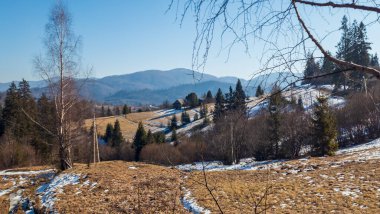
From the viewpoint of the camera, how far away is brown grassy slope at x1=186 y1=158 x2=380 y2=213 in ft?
29.9

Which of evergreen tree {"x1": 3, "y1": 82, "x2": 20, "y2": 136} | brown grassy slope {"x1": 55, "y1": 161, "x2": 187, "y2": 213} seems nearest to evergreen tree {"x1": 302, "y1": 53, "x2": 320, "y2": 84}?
brown grassy slope {"x1": 55, "y1": 161, "x2": 187, "y2": 213}

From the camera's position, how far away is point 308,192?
1091 cm

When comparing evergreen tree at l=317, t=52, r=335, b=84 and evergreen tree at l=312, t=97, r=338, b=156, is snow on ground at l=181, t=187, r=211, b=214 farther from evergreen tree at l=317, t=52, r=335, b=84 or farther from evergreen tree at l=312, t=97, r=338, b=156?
evergreen tree at l=312, t=97, r=338, b=156

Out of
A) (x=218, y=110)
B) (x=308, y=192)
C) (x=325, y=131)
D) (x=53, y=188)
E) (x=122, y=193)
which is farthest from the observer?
(x=325, y=131)

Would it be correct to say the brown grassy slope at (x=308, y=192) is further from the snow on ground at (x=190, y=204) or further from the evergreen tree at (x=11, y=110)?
the evergreen tree at (x=11, y=110)

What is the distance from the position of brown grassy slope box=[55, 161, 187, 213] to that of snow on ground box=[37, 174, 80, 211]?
0.27 meters

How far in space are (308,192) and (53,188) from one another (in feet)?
29.5

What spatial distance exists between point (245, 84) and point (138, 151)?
4782 cm

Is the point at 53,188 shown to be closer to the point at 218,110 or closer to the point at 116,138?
the point at 218,110

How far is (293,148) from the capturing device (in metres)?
29.6

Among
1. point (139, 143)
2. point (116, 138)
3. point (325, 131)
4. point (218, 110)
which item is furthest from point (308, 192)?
point (116, 138)

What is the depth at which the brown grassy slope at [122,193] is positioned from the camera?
10188mm

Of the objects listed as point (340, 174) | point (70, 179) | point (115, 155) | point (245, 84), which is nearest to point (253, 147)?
point (340, 174)

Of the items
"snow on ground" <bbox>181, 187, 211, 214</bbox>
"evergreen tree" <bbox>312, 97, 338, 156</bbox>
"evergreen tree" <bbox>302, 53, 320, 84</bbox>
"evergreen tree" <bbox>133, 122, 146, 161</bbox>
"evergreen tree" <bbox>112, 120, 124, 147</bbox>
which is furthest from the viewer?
"evergreen tree" <bbox>112, 120, 124, 147</bbox>
